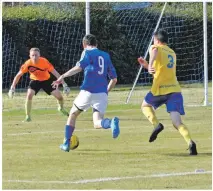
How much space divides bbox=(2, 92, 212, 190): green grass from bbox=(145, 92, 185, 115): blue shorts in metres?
0.67

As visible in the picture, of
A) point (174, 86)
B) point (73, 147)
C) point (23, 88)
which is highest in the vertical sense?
point (174, 86)

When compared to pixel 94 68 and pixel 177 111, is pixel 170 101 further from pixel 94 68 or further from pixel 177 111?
pixel 94 68

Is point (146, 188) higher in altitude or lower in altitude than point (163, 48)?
lower

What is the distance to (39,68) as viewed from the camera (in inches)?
770

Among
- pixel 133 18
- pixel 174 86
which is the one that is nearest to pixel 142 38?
pixel 133 18

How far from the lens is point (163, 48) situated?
520 inches

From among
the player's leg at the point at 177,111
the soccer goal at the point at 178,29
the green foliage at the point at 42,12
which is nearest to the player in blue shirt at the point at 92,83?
the player's leg at the point at 177,111

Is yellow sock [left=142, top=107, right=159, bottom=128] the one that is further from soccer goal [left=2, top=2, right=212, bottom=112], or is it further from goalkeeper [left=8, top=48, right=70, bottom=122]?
soccer goal [left=2, top=2, right=212, bottom=112]

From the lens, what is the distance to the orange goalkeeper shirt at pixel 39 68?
19375 mm

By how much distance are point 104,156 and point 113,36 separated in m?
18.8

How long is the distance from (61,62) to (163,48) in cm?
1806

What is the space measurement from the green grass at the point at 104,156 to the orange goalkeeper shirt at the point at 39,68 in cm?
106

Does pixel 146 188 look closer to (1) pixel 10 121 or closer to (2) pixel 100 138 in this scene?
(2) pixel 100 138

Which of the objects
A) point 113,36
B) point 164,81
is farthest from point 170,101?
point 113,36
